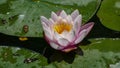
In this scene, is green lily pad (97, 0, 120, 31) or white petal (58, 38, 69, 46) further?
green lily pad (97, 0, 120, 31)

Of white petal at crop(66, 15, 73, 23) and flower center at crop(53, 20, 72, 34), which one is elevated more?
white petal at crop(66, 15, 73, 23)

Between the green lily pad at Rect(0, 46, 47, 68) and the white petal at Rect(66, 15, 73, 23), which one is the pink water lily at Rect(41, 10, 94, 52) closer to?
the white petal at Rect(66, 15, 73, 23)

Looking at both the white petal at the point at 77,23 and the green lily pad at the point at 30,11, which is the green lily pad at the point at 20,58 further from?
the white petal at the point at 77,23

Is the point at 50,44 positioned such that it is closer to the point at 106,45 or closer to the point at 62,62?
the point at 62,62

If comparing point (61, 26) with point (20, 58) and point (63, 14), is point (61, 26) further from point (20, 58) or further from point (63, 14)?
point (20, 58)

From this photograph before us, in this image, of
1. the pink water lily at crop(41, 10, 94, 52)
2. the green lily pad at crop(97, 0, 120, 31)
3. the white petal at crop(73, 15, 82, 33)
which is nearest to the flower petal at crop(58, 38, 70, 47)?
the pink water lily at crop(41, 10, 94, 52)

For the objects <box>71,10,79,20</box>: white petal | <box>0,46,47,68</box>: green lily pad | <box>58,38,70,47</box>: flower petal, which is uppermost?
<box>71,10,79,20</box>: white petal
